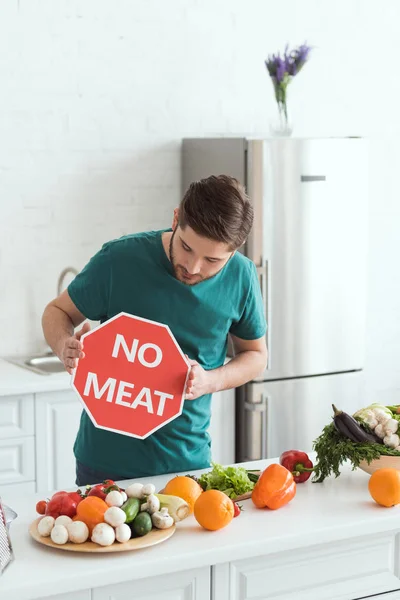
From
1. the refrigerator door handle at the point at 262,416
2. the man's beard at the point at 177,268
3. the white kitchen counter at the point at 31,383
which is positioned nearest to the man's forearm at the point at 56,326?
the man's beard at the point at 177,268

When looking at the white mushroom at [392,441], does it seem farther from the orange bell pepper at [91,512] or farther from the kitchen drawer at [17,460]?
the kitchen drawer at [17,460]

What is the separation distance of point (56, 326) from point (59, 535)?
0.71 m

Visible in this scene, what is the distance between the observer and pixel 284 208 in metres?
3.89

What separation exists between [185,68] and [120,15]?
1.25ft

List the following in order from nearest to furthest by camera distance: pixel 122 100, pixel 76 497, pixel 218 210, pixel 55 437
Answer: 1. pixel 76 497
2. pixel 218 210
3. pixel 55 437
4. pixel 122 100

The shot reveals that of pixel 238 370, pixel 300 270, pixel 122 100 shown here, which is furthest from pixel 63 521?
pixel 122 100

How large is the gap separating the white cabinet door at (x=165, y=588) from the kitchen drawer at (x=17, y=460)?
5.67 feet

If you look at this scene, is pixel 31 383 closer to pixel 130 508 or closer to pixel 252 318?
pixel 252 318

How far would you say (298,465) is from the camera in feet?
7.60

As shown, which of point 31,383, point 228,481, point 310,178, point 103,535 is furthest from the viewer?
point 310,178

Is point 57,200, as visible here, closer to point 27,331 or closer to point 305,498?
point 27,331

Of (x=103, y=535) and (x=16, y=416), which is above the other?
(x=103, y=535)

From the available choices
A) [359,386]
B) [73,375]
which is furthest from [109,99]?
[73,375]

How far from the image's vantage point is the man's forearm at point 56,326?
2.39m
